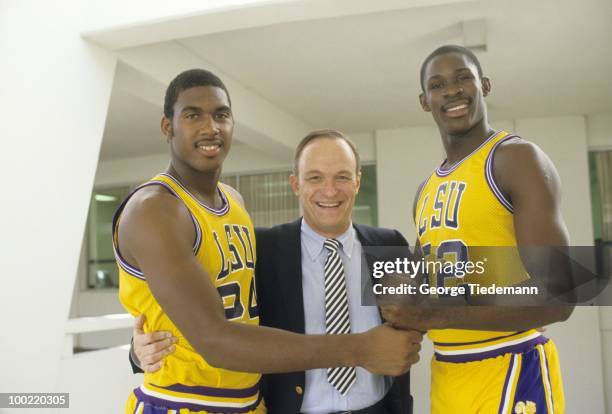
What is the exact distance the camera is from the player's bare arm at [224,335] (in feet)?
4.94

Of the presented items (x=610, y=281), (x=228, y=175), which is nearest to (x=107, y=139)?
(x=228, y=175)

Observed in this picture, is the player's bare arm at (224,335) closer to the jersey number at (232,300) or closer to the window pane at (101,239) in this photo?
the jersey number at (232,300)

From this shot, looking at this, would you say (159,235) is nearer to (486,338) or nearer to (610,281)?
(486,338)

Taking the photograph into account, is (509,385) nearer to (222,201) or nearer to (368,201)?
(222,201)

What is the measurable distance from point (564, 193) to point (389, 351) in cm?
608

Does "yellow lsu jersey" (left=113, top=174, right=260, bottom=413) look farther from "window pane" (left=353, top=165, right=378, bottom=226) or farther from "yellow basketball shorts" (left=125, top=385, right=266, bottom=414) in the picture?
"window pane" (left=353, top=165, right=378, bottom=226)

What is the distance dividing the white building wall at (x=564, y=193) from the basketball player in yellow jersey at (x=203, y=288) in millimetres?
5531

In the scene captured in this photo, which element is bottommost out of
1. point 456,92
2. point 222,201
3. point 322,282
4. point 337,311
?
point 337,311

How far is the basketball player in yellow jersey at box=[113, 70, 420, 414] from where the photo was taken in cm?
151

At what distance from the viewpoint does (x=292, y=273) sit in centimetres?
200

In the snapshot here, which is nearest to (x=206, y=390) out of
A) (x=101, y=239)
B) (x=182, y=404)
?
(x=182, y=404)

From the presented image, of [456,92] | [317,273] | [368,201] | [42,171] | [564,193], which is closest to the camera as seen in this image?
[456,92]

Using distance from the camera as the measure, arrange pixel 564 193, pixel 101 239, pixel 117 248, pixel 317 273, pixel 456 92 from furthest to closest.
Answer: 1. pixel 101 239
2. pixel 564 193
3. pixel 317 273
4. pixel 456 92
5. pixel 117 248

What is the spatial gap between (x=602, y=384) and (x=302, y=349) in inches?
252
